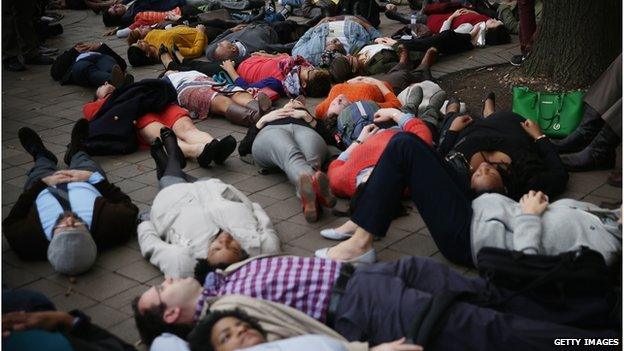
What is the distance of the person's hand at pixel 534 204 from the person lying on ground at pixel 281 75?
3.89m

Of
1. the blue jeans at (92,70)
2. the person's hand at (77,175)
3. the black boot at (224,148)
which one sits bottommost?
the blue jeans at (92,70)

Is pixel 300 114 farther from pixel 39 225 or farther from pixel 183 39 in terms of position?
pixel 183 39

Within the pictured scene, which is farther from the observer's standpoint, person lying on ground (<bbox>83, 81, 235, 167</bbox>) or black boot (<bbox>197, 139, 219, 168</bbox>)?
person lying on ground (<bbox>83, 81, 235, 167</bbox>)

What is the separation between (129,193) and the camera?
6.25 meters

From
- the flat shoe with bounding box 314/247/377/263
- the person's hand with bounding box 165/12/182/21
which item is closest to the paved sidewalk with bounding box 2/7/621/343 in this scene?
the flat shoe with bounding box 314/247/377/263

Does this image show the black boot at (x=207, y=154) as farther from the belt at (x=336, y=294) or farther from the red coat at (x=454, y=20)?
the red coat at (x=454, y=20)

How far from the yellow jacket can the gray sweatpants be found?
14.0 feet

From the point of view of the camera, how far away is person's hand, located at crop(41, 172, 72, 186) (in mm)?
5547

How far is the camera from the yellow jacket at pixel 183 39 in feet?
34.0

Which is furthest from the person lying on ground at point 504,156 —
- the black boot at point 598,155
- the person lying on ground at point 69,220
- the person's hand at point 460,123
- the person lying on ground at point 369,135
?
the person lying on ground at point 69,220

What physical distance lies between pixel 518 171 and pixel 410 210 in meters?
0.73

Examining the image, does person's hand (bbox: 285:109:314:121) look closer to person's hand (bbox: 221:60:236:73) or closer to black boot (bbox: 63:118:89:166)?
black boot (bbox: 63:118:89:166)

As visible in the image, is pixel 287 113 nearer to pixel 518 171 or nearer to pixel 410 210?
pixel 410 210

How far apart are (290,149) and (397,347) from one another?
9.01 ft
